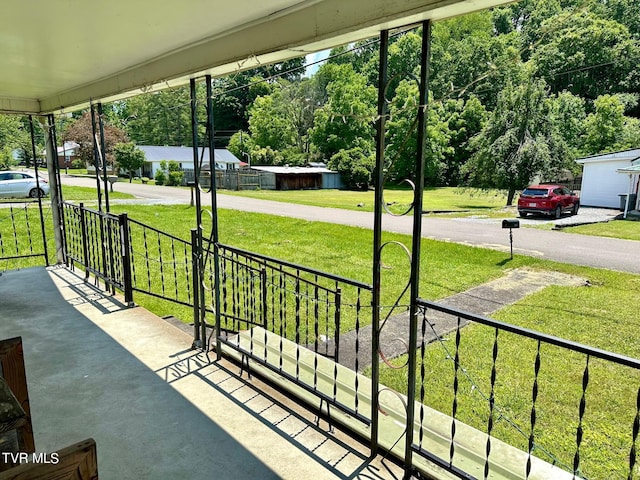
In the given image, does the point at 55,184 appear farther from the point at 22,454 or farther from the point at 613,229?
the point at 613,229

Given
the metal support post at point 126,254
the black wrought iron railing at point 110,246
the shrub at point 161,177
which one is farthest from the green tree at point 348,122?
the metal support post at point 126,254

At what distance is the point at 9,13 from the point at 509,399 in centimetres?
389

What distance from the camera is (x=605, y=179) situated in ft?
56.6

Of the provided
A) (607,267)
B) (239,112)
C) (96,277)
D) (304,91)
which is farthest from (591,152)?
(239,112)

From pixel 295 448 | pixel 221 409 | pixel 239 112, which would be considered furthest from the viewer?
pixel 239 112

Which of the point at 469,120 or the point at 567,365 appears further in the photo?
the point at 469,120

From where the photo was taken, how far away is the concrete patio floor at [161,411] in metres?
1.80

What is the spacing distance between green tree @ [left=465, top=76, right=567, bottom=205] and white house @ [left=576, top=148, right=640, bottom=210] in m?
1.84

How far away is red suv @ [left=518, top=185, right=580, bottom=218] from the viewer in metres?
13.7

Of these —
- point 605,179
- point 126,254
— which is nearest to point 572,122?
point 605,179

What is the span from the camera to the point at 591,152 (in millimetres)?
21562

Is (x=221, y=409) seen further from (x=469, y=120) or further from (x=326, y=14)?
(x=469, y=120)

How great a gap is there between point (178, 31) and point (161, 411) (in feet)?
6.23

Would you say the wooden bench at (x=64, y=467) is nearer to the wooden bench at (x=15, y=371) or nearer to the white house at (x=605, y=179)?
the wooden bench at (x=15, y=371)
